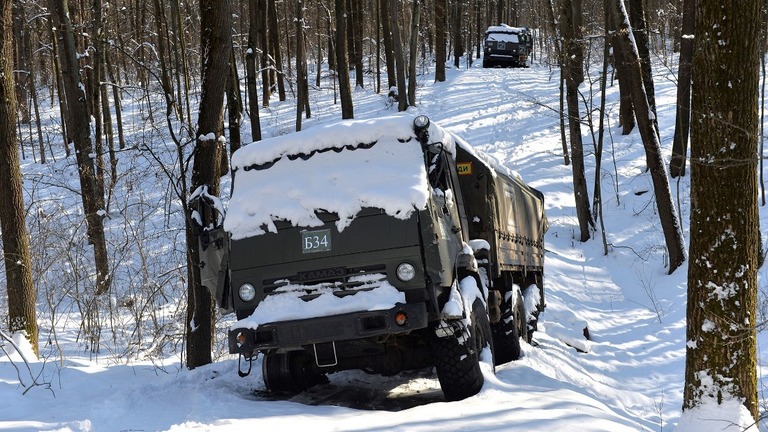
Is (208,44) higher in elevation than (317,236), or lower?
higher

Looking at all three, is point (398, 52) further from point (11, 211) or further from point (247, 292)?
point (247, 292)

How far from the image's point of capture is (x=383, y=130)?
24.2ft

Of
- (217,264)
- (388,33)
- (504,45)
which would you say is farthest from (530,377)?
(504,45)

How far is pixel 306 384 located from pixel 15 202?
15.0ft

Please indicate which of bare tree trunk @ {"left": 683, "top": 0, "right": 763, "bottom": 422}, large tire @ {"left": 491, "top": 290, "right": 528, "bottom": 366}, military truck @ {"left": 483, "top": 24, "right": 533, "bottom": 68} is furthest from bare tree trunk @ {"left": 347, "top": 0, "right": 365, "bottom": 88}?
bare tree trunk @ {"left": 683, "top": 0, "right": 763, "bottom": 422}

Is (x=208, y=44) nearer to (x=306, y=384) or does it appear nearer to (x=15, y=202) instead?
(x=15, y=202)

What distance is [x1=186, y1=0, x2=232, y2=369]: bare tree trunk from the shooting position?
29.8 ft

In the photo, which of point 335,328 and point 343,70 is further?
point 343,70

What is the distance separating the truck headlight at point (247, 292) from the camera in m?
7.02

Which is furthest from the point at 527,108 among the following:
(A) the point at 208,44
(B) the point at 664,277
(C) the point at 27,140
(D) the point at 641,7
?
(A) the point at 208,44

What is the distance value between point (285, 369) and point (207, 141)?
3083 millimetres

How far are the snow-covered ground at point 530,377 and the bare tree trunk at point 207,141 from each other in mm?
442

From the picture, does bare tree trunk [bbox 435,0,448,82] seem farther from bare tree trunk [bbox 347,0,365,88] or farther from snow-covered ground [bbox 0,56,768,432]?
snow-covered ground [bbox 0,56,768,432]

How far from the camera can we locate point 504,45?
44.3m
